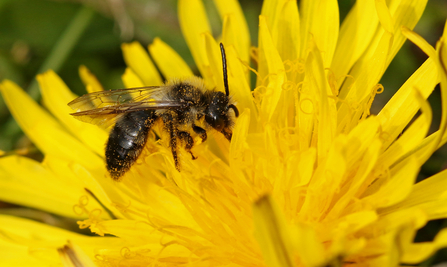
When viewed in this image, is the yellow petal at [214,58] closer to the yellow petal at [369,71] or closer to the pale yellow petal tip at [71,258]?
the yellow petal at [369,71]

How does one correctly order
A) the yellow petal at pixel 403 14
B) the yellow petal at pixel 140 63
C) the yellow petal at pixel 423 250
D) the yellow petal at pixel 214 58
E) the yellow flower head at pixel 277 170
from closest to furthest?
1. the yellow petal at pixel 423 250
2. the yellow flower head at pixel 277 170
3. the yellow petal at pixel 403 14
4. the yellow petal at pixel 214 58
5. the yellow petal at pixel 140 63

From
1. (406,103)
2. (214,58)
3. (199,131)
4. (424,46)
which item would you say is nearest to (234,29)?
(214,58)

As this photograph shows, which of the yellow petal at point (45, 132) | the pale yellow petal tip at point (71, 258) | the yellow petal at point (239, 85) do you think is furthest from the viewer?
the yellow petal at point (45, 132)

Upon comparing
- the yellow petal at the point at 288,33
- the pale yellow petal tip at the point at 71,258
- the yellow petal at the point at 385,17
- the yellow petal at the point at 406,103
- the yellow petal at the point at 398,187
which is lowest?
the yellow petal at the point at 398,187

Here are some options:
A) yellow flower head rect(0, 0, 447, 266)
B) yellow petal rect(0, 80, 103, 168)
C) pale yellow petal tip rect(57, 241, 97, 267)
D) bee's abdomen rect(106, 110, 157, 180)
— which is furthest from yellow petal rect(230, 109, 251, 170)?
yellow petal rect(0, 80, 103, 168)

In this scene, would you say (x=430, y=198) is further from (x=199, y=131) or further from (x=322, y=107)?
(x=199, y=131)

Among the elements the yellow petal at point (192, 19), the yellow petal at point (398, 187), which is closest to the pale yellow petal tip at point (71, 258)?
the yellow petal at point (398, 187)
